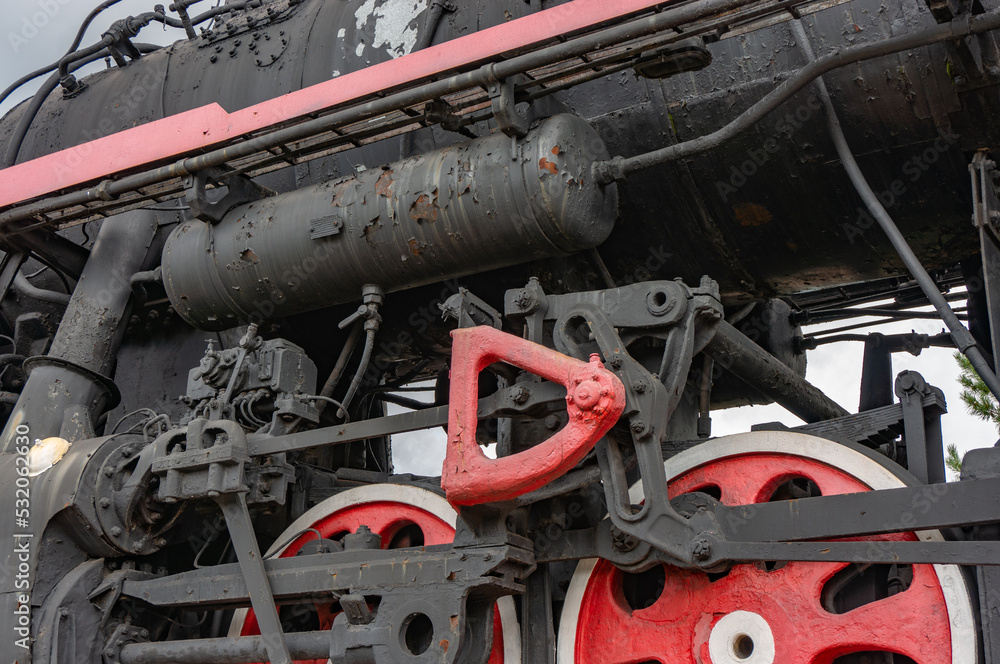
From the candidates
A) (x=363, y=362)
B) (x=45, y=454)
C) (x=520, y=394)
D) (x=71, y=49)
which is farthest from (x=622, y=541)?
(x=71, y=49)

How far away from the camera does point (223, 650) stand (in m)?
3.20

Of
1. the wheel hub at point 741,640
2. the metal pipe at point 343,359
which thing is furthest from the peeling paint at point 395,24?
the wheel hub at point 741,640

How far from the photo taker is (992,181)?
2904 millimetres

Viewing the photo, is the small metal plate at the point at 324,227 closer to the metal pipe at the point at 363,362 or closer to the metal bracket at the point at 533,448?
the metal pipe at the point at 363,362

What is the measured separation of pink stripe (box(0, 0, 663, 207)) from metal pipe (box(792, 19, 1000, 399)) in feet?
2.26

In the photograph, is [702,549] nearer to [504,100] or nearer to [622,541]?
[622,541]

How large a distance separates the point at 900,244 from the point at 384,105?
5.75 ft

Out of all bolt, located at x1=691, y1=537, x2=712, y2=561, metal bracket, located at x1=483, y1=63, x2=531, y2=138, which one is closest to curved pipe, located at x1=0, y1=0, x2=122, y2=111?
metal bracket, located at x1=483, y1=63, x2=531, y2=138

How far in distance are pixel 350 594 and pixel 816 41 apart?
2.38 meters

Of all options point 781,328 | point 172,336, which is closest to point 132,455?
point 172,336

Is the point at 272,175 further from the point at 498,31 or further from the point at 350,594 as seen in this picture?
the point at 350,594

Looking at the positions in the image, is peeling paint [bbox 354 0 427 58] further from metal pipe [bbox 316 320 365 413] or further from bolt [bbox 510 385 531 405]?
bolt [bbox 510 385 531 405]

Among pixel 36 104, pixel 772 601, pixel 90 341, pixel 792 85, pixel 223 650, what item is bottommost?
pixel 223 650

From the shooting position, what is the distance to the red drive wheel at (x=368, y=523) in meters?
3.37
